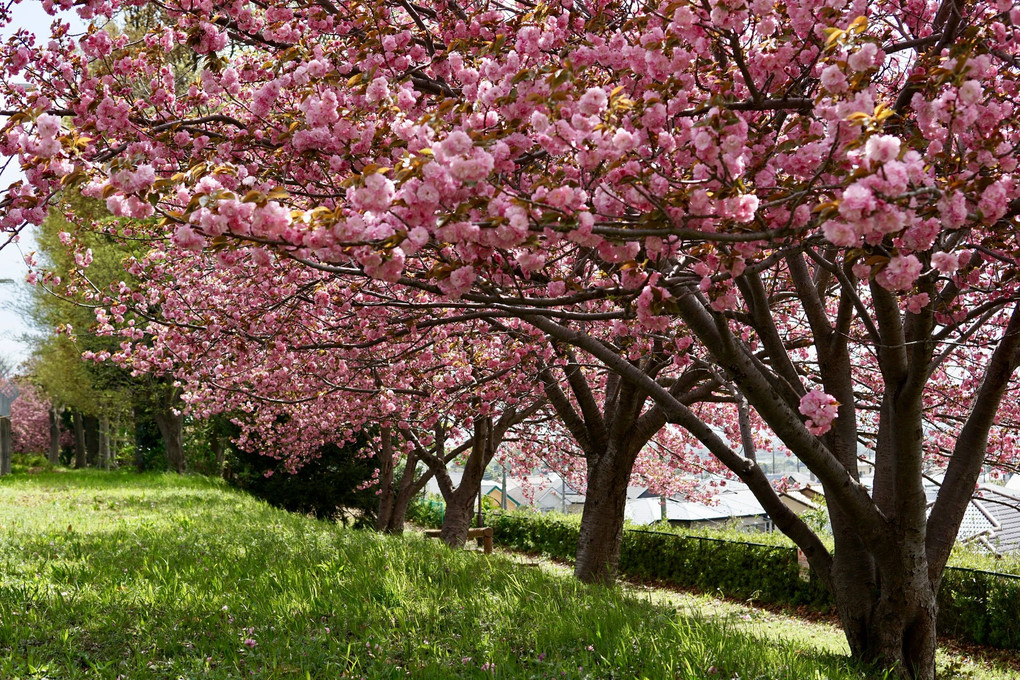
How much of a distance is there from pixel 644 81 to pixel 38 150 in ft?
8.82

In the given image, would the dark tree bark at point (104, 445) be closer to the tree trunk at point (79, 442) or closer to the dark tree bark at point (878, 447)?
the tree trunk at point (79, 442)

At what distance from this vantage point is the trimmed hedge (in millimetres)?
10344

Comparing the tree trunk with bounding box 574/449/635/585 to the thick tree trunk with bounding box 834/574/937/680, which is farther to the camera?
the tree trunk with bounding box 574/449/635/585

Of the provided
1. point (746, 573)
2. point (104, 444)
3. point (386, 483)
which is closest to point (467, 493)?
point (386, 483)

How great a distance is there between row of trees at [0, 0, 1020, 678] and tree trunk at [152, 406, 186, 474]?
18255mm

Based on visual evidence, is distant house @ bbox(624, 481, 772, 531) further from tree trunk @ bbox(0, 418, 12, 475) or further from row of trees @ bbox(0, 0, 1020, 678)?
tree trunk @ bbox(0, 418, 12, 475)

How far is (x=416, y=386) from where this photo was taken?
1168 cm

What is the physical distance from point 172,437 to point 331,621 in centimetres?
2248

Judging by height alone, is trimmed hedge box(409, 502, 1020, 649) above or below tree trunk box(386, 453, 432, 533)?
below

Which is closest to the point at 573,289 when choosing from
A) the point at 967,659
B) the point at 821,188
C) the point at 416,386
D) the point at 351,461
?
the point at 821,188

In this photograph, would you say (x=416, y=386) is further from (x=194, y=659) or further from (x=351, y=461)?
(x=194, y=659)

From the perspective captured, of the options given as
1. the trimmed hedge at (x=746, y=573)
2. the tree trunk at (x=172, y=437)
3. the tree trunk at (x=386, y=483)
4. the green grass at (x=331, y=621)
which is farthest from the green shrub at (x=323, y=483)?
the green grass at (x=331, y=621)

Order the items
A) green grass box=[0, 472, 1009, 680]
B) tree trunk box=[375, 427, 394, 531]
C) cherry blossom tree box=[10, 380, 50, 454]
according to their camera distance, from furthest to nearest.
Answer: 1. cherry blossom tree box=[10, 380, 50, 454]
2. tree trunk box=[375, 427, 394, 531]
3. green grass box=[0, 472, 1009, 680]

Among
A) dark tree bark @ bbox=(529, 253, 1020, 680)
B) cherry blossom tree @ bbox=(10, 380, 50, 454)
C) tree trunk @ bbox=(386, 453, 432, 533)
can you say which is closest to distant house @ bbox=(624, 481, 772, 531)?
tree trunk @ bbox=(386, 453, 432, 533)
